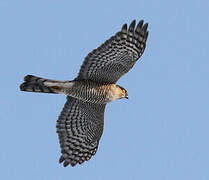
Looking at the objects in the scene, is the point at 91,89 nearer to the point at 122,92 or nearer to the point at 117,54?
the point at 122,92

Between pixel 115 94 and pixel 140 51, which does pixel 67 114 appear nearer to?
pixel 115 94

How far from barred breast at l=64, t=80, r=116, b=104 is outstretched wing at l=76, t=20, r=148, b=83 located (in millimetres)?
191

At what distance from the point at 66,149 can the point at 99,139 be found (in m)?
0.94

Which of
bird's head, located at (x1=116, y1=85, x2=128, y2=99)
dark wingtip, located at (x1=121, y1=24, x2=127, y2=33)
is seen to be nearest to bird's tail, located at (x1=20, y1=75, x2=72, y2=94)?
bird's head, located at (x1=116, y1=85, x2=128, y2=99)

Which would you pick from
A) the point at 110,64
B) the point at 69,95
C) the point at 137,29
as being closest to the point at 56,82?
the point at 69,95

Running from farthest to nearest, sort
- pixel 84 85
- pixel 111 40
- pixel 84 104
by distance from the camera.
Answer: pixel 84 104 < pixel 84 85 < pixel 111 40

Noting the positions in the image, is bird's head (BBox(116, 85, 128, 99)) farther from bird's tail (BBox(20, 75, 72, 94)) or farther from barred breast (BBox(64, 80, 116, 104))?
bird's tail (BBox(20, 75, 72, 94))

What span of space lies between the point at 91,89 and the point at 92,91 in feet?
0.20

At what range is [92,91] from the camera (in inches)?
549

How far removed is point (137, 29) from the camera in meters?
13.0

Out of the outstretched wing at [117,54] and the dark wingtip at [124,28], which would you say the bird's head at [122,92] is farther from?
the dark wingtip at [124,28]

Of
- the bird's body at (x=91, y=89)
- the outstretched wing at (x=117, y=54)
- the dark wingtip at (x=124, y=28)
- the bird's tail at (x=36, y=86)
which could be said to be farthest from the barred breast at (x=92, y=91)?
the dark wingtip at (x=124, y=28)

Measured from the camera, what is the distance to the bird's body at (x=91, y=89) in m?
13.1

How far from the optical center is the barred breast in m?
13.9
